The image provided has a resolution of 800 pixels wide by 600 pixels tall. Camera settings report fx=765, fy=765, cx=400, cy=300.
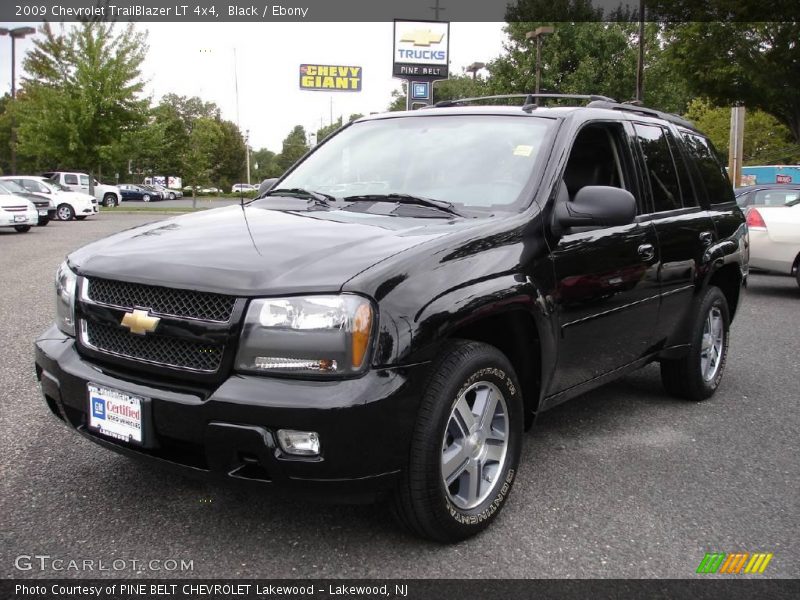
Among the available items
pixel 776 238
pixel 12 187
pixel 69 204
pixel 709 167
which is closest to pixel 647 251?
pixel 709 167

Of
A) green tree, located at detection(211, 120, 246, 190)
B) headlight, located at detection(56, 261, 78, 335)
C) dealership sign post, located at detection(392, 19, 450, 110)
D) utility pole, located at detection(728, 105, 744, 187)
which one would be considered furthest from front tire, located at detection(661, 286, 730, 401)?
green tree, located at detection(211, 120, 246, 190)

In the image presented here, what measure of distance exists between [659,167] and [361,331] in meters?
2.81

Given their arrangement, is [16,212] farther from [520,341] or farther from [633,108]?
[520,341]

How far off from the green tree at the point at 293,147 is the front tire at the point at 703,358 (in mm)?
102214

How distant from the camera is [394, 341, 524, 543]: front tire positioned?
2.76m

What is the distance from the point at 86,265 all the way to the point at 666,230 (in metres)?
3.13

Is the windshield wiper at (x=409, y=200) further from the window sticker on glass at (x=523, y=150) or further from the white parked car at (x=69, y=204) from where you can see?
the white parked car at (x=69, y=204)

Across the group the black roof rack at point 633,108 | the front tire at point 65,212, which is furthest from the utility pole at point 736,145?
the front tire at point 65,212

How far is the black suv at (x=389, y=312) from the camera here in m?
2.59

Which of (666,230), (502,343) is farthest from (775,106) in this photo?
(502,343)

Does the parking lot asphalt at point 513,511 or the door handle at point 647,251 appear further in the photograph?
the door handle at point 647,251

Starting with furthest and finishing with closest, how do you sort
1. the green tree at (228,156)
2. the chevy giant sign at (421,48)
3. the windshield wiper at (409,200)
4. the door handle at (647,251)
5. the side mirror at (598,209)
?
the green tree at (228,156) < the chevy giant sign at (421,48) < the door handle at (647,251) < the windshield wiper at (409,200) < the side mirror at (598,209)

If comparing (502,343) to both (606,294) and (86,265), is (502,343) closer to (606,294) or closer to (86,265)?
(606,294)

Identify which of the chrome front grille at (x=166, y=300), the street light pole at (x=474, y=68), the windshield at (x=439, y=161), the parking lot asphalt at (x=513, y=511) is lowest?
the parking lot asphalt at (x=513, y=511)
